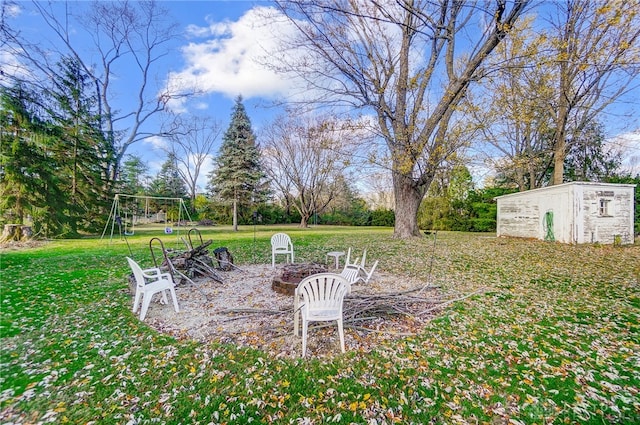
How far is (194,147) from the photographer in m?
27.8

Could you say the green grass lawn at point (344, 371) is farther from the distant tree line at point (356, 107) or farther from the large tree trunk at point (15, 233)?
the large tree trunk at point (15, 233)

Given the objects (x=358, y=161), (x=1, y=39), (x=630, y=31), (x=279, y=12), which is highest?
(x=630, y=31)

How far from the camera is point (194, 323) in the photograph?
3891 millimetres

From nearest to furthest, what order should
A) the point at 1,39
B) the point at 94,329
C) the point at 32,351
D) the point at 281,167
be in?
the point at 32,351
the point at 94,329
the point at 1,39
the point at 281,167

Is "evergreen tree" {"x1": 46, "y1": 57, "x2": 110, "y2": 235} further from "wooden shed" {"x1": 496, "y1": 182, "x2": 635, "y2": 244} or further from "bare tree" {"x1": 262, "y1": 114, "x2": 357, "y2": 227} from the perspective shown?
"wooden shed" {"x1": 496, "y1": 182, "x2": 635, "y2": 244}

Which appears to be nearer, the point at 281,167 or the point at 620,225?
the point at 620,225

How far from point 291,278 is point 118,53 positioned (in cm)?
2246

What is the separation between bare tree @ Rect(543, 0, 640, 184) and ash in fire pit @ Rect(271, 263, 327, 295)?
672cm

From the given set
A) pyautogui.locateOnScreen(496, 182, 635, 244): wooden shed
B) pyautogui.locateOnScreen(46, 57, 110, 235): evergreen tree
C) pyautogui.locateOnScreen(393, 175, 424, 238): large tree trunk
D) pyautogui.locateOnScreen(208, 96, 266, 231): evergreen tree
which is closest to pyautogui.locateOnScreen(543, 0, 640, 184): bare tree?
pyautogui.locateOnScreen(496, 182, 635, 244): wooden shed

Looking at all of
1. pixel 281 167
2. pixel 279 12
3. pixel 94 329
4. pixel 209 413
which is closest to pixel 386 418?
pixel 209 413

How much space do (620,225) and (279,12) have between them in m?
15.0

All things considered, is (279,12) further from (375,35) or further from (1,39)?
(1,39)

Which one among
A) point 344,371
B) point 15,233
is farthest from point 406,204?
point 15,233

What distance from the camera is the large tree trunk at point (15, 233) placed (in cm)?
1116
